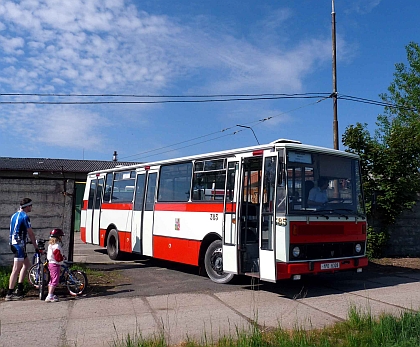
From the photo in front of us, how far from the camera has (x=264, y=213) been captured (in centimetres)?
950

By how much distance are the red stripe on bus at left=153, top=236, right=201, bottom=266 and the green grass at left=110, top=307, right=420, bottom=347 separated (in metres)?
5.12

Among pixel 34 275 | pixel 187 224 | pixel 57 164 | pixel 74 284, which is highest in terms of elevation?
pixel 57 164

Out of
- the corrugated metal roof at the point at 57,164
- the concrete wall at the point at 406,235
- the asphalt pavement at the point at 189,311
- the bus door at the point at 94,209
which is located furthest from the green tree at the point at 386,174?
the corrugated metal roof at the point at 57,164

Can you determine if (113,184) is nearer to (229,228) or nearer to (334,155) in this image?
(229,228)

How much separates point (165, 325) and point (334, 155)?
5208 mm

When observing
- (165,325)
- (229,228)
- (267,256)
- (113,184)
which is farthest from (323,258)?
(113,184)

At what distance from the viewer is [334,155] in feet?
33.6

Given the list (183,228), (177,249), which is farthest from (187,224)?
(177,249)

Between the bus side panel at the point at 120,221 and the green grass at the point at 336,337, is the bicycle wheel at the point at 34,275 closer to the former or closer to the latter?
the green grass at the point at 336,337

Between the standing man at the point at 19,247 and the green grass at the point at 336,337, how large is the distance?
150 inches

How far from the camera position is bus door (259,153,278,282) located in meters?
9.13

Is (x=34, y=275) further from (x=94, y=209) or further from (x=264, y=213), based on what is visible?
(x=94, y=209)

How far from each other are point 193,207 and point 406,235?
8.36m

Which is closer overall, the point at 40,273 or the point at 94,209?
the point at 40,273
